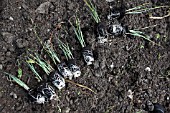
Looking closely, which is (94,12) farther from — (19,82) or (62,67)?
(19,82)

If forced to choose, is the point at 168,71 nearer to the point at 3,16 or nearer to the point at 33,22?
the point at 33,22

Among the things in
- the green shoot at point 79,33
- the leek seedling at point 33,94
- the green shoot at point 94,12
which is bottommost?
the leek seedling at point 33,94

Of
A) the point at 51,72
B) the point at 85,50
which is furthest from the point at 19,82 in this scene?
the point at 85,50

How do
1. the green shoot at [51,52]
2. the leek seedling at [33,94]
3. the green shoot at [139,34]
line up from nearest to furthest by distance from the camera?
the leek seedling at [33,94] → the green shoot at [51,52] → the green shoot at [139,34]

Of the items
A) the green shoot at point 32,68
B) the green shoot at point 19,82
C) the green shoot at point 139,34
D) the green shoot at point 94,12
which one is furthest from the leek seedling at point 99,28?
the green shoot at point 19,82

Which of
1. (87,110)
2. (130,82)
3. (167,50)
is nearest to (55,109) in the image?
(87,110)

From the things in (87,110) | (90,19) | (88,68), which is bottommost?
(87,110)

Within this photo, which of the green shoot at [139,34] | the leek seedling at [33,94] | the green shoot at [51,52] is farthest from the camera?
the green shoot at [139,34]

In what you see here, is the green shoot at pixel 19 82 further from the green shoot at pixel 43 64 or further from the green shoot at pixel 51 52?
the green shoot at pixel 51 52

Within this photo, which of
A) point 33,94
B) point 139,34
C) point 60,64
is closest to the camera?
point 33,94
